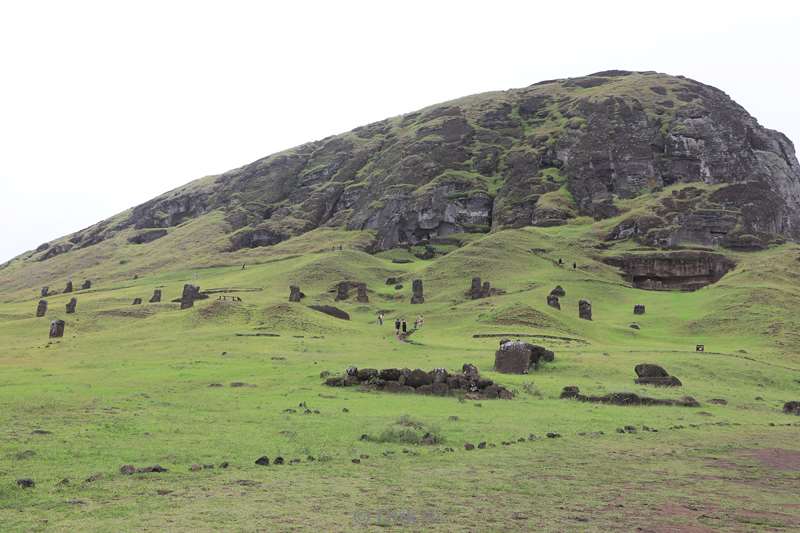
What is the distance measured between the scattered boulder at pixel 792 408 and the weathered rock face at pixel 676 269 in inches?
2922

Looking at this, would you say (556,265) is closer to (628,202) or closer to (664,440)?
(628,202)

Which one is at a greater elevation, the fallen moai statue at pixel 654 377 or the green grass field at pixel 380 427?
the green grass field at pixel 380 427

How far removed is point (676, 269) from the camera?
106 meters

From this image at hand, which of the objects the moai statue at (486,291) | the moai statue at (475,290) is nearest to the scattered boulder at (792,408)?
A: the moai statue at (486,291)

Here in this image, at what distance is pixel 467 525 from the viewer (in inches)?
449

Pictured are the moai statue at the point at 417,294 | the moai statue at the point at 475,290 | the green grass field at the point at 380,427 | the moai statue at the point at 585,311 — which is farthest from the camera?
the moai statue at the point at 417,294

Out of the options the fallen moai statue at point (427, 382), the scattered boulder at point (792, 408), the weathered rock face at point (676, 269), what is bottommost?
the scattered boulder at point (792, 408)

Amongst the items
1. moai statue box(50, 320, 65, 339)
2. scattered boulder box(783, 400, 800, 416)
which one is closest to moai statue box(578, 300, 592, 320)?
scattered boulder box(783, 400, 800, 416)

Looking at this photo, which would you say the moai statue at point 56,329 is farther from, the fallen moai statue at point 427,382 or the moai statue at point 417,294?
the moai statue at point 417,294

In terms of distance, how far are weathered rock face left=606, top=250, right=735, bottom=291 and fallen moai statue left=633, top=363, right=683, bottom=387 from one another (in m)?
69.6

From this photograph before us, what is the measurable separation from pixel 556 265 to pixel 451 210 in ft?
174

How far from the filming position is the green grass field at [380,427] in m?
12.3

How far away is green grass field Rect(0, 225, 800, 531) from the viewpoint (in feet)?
40.2

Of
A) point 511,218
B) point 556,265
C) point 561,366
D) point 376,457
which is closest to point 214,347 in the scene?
point 561,366
